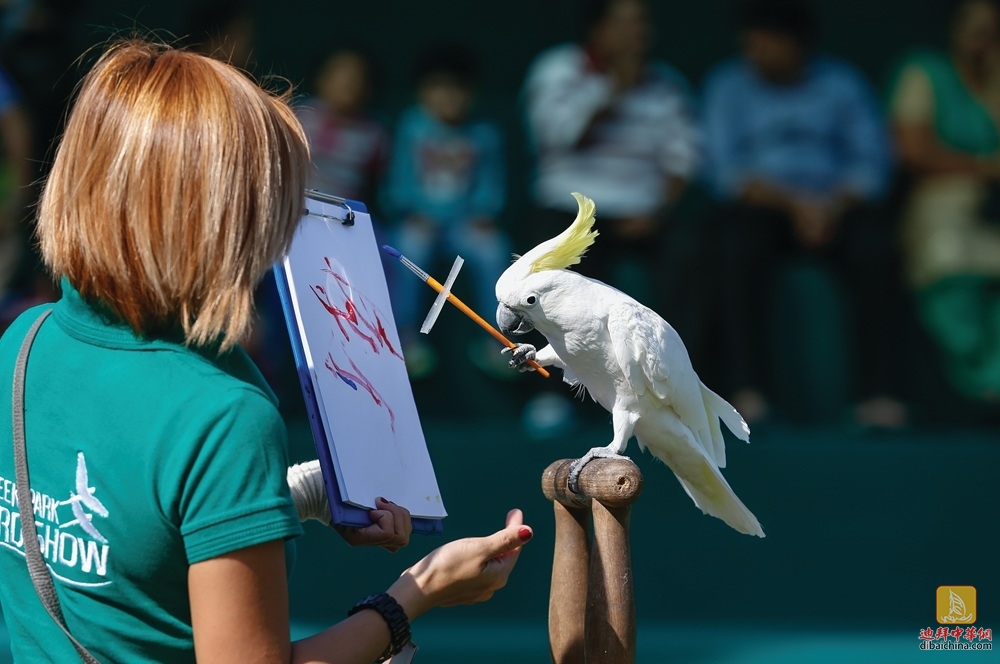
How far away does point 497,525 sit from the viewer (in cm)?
384

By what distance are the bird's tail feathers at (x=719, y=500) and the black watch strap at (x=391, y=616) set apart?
770 mm

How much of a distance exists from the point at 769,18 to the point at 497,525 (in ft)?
6.98

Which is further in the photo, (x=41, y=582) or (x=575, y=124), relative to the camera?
(x=575, y=124)

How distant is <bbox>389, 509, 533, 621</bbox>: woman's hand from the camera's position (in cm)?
115

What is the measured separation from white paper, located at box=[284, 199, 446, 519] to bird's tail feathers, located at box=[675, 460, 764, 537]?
0.52 m

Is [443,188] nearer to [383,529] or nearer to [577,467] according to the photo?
[577,467]

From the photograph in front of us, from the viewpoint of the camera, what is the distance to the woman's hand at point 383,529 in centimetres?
129

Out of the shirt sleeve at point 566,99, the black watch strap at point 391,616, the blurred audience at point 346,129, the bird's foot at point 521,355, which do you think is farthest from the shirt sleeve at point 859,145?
the black watch strap at point 391,616

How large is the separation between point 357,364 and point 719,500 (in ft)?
2.33

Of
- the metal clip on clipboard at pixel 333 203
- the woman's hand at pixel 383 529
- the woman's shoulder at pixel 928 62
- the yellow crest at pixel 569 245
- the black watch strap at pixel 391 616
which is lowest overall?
the black watch strap at pixel 391 616

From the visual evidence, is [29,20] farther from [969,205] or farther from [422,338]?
[969,205]

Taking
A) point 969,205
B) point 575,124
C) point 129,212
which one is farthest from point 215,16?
point 129,212

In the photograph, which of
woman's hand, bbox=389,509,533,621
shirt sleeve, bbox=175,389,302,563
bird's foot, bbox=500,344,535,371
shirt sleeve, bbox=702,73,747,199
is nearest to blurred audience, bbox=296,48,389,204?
shirt sleeve, bbox=702,73,747,199

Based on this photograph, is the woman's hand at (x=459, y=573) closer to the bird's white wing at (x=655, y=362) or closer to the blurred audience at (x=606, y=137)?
the bird's white wing at (x=655, y=362)
